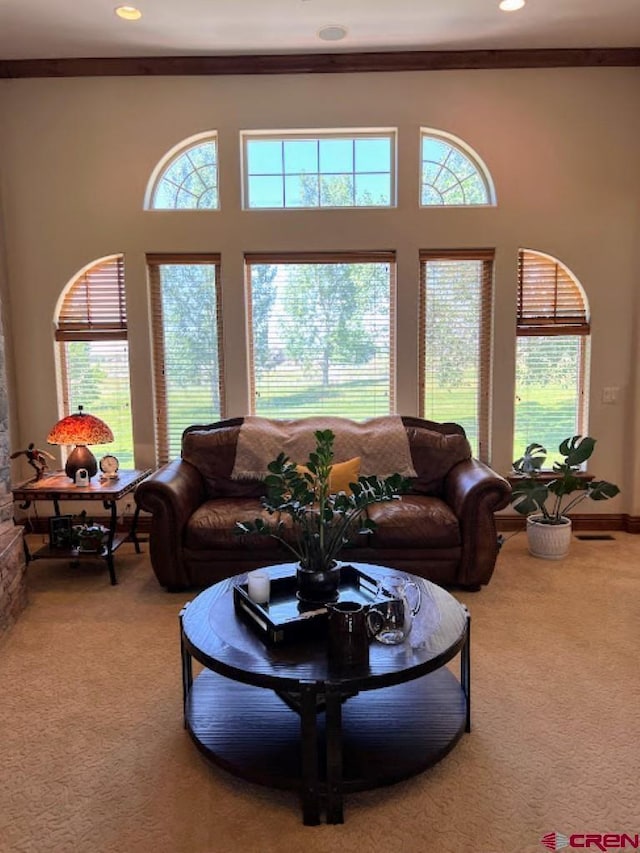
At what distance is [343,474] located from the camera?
12.3 feet

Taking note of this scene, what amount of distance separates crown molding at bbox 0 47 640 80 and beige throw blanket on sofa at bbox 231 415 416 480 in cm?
260

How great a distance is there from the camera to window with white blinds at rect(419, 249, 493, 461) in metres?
4.50

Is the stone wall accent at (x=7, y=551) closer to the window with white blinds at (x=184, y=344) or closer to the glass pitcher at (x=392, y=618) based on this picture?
the window with white blinds at (x=184, y=344)

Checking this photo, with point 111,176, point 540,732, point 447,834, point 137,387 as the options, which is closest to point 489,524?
point 540,732

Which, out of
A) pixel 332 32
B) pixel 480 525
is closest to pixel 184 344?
pixel 332 32

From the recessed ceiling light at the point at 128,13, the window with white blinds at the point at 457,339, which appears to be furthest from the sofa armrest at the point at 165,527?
the recessed ceiling light at the point at 128,13

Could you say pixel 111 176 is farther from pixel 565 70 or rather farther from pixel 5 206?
pixel 565 70

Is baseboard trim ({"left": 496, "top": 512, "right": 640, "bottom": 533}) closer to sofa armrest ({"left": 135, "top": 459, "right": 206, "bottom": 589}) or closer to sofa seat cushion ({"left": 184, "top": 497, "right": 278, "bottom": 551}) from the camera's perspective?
sofa seat cushion ({"left": 184, "top": 497, "right": 278, "bottom": 551})

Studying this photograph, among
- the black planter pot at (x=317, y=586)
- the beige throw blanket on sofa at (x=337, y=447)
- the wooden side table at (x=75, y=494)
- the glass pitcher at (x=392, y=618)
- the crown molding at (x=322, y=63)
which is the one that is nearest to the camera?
the glass pitcher at (x=392, y=618)

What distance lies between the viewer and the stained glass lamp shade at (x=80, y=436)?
12.4ft

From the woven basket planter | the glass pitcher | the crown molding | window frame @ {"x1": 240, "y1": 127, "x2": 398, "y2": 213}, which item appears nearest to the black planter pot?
the glass pitcher

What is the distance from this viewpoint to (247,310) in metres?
4.51

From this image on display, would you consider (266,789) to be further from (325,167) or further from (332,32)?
(332,32)
